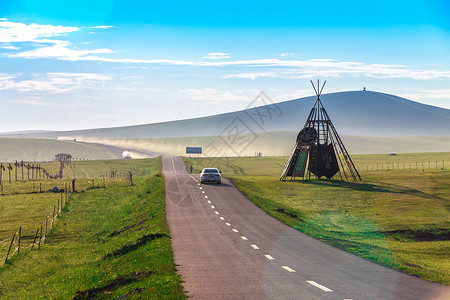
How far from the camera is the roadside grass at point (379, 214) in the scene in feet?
92.0

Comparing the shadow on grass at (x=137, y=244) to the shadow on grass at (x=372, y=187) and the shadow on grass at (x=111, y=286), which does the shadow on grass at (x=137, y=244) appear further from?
the shadow on grass at (x=372, y=187)

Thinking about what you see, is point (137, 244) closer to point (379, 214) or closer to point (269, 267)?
point (269, 267)

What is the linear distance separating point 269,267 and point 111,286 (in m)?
5.68

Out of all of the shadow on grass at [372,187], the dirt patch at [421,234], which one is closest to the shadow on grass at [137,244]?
the dirt patch at [421,234]

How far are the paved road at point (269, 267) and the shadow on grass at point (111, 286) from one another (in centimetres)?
156

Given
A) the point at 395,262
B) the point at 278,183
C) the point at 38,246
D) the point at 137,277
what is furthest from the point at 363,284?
the point at 278,183

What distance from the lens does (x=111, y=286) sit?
1853 centimetres

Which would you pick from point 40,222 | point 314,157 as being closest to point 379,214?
point 40,222

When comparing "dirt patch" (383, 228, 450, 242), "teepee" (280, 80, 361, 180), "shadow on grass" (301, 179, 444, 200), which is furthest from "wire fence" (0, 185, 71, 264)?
"teepee" (280, 80, 361, 180)

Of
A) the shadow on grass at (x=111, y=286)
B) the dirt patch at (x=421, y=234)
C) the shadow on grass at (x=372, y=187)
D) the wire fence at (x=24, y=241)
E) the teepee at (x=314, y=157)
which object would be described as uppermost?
the teepee at (x=314, y=157)

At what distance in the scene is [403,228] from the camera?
4172 centimetres

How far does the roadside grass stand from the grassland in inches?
363

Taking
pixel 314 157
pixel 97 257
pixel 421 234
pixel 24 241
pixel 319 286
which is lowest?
pixel 24 241

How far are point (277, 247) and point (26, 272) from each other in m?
13.2
